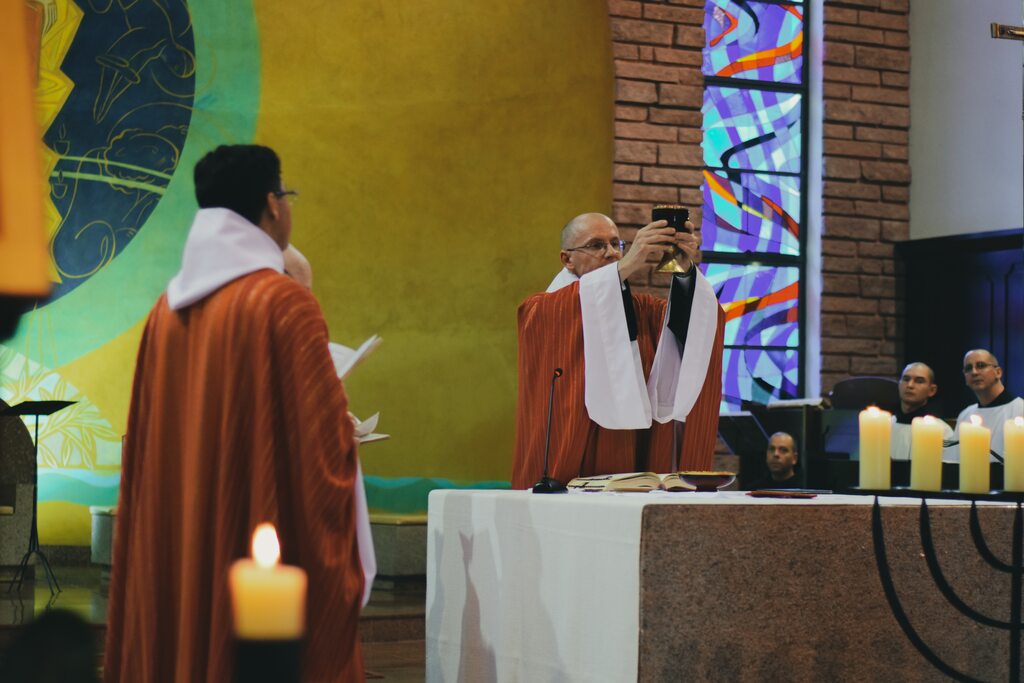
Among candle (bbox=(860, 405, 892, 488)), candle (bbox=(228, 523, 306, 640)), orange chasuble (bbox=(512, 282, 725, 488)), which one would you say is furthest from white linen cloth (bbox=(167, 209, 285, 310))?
candle (bbox=(228, 523, 306, 640))

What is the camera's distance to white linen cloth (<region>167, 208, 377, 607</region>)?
251 centimetres

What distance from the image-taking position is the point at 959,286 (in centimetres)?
784

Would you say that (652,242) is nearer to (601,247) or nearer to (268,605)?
(601,247)

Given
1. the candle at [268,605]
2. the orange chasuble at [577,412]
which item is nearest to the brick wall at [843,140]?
the orange chasuble at [577,412]

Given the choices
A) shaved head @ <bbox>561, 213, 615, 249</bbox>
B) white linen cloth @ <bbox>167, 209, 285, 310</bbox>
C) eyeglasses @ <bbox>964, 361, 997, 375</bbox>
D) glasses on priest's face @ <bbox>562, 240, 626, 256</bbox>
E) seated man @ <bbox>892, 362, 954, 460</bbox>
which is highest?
shaved head @ <bbox>561, 213, 615, 249</bbox>

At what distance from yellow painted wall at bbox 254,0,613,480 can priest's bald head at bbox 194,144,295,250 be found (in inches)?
177

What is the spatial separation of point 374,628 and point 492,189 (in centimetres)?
276

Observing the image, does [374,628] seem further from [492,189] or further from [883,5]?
[883,5]

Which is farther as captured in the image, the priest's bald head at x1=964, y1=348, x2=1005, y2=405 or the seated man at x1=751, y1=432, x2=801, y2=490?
the seated man at x1=751, y1=432, x2=801, y2=490

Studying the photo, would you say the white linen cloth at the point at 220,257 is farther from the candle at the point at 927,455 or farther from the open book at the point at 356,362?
the candle at the point at 927,455

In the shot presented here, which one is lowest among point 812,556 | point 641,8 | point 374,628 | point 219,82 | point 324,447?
point 374,628

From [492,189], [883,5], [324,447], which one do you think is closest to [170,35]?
[492,189]

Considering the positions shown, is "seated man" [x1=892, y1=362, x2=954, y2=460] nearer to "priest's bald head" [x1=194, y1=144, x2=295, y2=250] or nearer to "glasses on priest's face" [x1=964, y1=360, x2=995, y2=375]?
"glasses on priest's face" [x1=964, y1=360, x2=995, y2=375]

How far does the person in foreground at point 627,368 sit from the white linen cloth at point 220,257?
1147 millimetres
